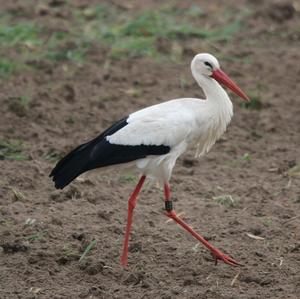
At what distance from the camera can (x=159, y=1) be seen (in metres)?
13.7

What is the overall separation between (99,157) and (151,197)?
4.69 feet

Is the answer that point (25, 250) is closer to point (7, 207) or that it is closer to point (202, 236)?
point (7, 207)

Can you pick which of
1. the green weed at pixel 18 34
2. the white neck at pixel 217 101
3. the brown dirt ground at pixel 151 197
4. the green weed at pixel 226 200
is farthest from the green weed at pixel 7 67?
the white neck at pixel 217 101

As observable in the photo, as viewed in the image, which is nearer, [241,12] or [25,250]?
[25,250]

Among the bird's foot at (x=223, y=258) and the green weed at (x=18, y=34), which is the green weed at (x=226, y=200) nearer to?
the bird's foot at (x=223, y=258)

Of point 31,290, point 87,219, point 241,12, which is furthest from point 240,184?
point 241,12

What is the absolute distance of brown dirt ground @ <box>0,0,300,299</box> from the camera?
6.77 metres

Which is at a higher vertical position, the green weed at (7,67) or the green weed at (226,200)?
the green weed at (226,200)

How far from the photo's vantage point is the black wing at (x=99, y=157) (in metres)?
7.18

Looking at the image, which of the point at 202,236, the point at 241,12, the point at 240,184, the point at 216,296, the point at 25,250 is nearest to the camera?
the point at 216,296

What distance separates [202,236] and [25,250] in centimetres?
147

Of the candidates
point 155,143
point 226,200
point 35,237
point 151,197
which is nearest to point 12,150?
point 151,197

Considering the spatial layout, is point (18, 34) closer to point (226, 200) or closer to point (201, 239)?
point (226, 200)

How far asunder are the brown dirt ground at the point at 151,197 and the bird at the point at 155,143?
27 cm
